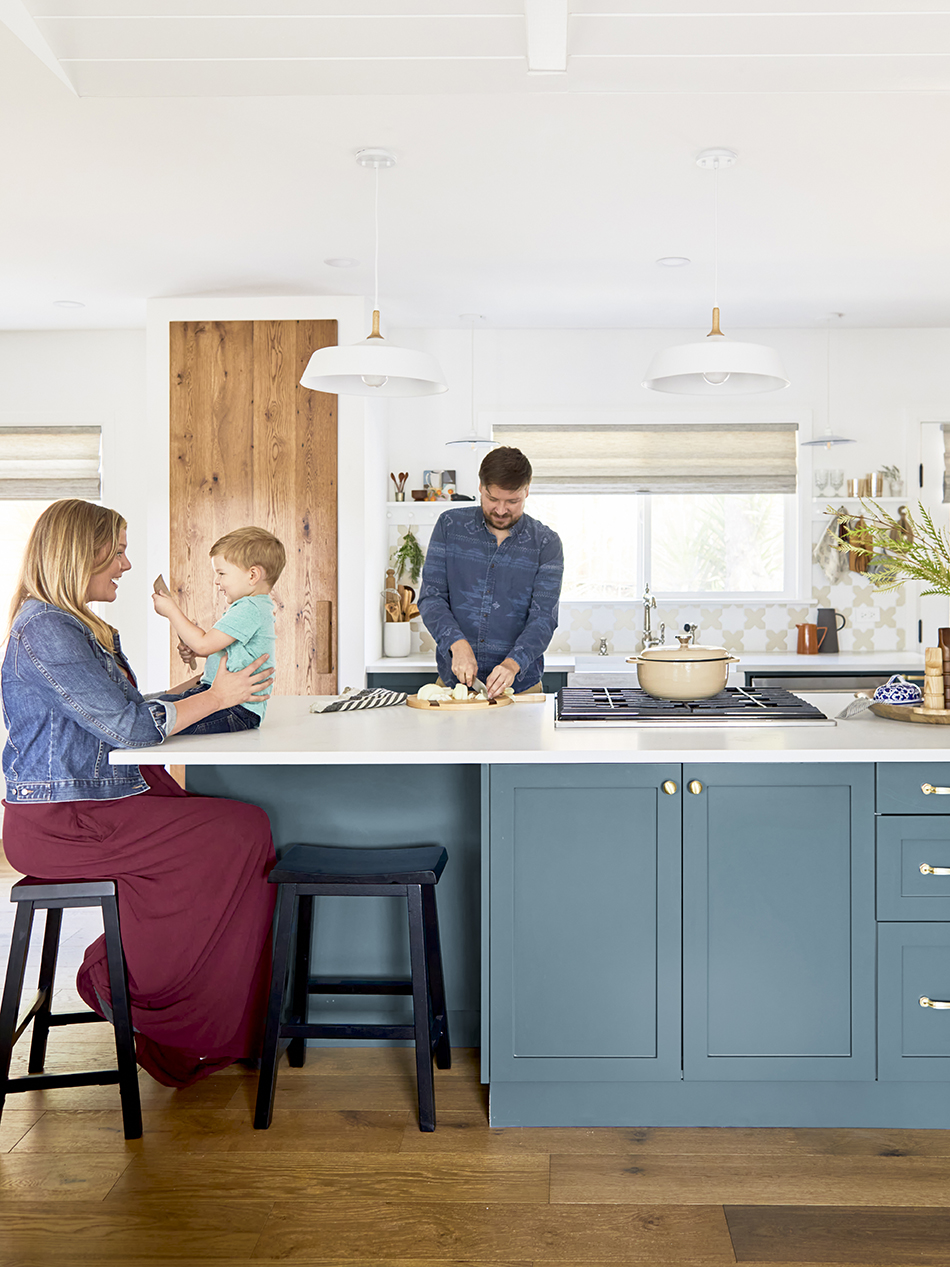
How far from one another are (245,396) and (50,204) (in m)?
1.21

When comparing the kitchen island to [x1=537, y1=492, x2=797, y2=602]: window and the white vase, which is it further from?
[x1=537, y1=492, x2=797, y2=602]: window

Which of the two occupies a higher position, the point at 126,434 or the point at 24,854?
the point at 126,434

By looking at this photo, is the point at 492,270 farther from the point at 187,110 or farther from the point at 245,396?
the point at 187,110

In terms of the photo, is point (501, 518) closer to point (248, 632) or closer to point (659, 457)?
point (248, 632)

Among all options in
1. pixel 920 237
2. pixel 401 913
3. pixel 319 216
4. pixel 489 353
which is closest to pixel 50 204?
pixel 319 216

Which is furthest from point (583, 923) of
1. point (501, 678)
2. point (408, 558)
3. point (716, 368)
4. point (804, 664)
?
point (408, 558)

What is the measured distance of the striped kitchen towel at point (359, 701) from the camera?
2.79 m

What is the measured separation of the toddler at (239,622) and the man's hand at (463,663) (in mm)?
648

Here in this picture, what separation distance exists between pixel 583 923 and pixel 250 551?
1.25 m

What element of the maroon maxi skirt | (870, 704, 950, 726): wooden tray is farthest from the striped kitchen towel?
(870, 704, 950, 726): wooden tray

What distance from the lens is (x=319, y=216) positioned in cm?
366

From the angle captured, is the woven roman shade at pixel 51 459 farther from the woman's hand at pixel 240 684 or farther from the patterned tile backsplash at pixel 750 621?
the woman's hand at pixel 240 684

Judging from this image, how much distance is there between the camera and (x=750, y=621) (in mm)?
5379

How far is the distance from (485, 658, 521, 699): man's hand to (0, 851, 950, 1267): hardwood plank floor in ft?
3.38
